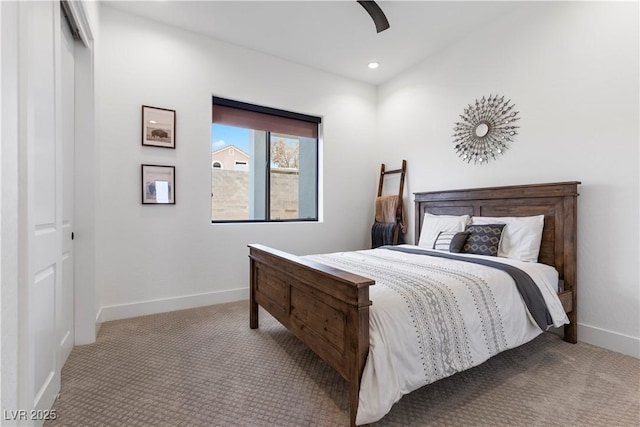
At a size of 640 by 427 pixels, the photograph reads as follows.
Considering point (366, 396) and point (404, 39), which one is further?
point (404, 39)

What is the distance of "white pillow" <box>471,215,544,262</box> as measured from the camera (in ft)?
8.04

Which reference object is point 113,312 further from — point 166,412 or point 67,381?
point 166,412

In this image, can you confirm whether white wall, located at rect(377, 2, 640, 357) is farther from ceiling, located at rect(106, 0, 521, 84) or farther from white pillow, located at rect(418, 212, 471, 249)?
white pillow, located at rect(418, 212, 471, 249)

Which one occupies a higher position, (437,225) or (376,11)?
(376,11)

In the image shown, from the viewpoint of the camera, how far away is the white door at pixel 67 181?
2.03 metres

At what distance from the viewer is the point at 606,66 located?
2291 millimetres

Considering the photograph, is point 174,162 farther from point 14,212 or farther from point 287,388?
point 287,388

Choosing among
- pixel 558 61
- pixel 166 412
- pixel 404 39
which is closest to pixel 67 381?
pixel 166 412

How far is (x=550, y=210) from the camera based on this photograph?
97.7 inches

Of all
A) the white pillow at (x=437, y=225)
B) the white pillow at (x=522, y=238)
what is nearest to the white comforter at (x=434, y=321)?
the white pillow at (x=522, y=238)

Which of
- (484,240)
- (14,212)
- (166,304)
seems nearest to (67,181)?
(14,212)

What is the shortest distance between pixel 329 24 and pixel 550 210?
2.69m

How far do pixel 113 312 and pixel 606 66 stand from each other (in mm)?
4638

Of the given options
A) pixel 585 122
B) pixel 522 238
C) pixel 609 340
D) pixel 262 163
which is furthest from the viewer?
pixel 262 163
